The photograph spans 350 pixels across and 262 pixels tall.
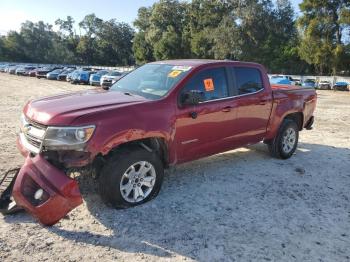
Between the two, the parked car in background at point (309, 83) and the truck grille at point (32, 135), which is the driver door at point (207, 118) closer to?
the truck grille at point (32, 135)

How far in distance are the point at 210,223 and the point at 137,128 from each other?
1401 millimetres

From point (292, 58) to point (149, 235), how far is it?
52.9 m

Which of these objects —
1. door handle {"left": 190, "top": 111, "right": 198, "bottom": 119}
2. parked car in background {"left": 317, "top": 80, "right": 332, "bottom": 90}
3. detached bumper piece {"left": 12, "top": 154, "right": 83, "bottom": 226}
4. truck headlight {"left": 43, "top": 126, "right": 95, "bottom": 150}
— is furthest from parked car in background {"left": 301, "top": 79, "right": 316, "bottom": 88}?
detached bumper piece {"left": 12, "top": 154, "right": 83, "bottom": 226}

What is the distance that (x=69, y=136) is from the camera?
410 cm

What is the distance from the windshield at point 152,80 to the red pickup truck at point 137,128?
2 cm

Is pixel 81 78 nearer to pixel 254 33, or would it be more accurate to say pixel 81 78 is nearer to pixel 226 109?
pixel 254 33

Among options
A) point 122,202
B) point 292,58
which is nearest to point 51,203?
point 122,202

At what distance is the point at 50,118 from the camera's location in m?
4.20

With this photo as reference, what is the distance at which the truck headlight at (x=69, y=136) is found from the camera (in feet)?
13.4

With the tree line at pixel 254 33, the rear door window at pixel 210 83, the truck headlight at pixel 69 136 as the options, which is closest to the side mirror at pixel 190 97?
the rear door window at pixel 210 83

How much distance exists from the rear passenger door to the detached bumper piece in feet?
9.66

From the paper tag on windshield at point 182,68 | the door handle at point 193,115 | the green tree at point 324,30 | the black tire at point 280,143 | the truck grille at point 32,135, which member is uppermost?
the green tree at point 324,30

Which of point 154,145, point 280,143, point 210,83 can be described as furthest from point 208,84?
point 280,143

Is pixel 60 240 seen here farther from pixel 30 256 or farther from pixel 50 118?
pixel 50 118
